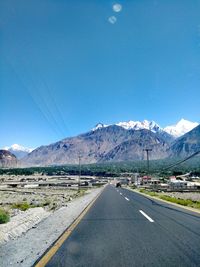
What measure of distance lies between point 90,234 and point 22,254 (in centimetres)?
338

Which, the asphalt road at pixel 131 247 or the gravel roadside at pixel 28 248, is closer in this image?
the asphalt road at pixel 131 247

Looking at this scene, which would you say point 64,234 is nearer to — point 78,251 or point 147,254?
point 78,251

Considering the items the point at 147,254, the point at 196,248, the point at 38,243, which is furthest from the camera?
the point at 38,243

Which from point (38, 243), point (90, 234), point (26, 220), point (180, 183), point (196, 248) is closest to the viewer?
point (196, 248)

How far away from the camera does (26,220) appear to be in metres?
13.5

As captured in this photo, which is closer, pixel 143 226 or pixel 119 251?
pixel 119 251

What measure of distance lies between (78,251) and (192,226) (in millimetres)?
5842

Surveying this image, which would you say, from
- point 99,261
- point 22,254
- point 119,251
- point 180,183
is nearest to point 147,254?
point 119,251

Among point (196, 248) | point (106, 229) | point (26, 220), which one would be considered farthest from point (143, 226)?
point (26, 220)

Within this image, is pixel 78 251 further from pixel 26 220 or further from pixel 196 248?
pixel 26 220

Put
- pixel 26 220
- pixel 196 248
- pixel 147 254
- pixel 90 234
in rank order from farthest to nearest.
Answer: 1. pixel 26 220
2. pixel 90 234
3. pixel 196 248
4. pixel 147 254

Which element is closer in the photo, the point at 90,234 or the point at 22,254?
the point at 22,254

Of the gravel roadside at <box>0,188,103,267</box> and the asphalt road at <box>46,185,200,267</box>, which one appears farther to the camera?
the gravel roadside at <box>0,188,103,267</box>

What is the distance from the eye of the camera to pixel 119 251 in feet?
25.1
